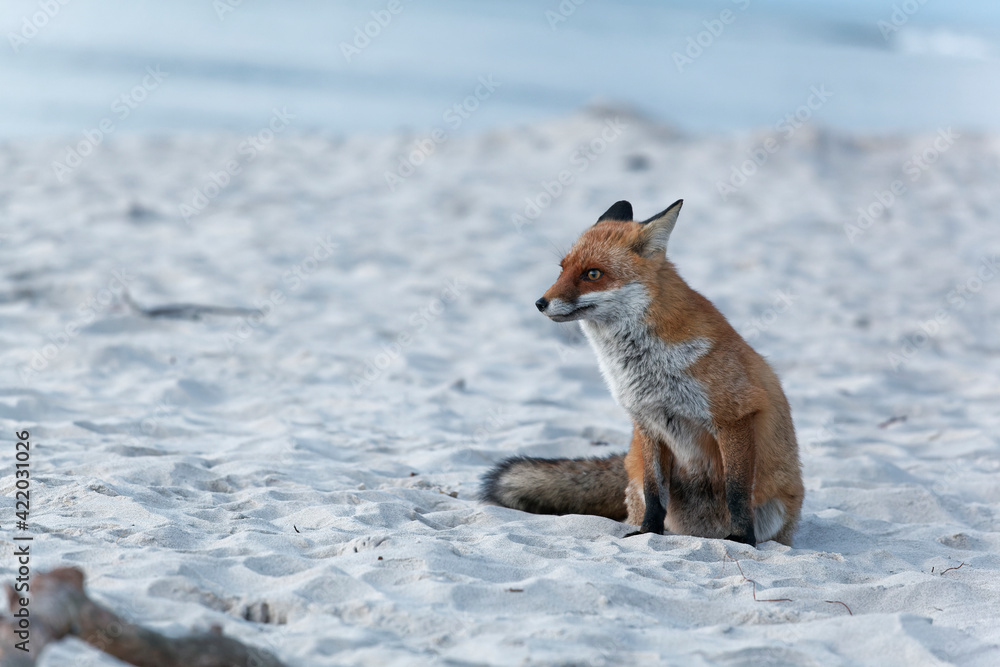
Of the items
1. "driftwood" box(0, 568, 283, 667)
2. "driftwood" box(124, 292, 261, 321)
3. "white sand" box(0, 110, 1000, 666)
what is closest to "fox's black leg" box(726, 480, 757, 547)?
"white sand" box(0, 110, 1000, 666)

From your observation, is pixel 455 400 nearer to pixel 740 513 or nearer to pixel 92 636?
pixel 740 513

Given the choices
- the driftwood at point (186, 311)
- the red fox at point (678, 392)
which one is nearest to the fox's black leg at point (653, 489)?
the red fox at point (678, 392)

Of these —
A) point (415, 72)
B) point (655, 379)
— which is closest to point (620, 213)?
point (655, 379)

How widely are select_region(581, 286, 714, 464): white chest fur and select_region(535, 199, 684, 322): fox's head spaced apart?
64mm

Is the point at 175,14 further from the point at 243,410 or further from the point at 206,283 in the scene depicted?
the point at 243,410

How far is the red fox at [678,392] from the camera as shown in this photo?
13.8ft

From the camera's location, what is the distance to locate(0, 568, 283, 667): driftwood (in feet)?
7.64

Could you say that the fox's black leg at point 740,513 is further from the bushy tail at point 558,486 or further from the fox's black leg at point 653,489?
the bushy tail at point 558,486

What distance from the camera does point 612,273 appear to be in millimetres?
4273

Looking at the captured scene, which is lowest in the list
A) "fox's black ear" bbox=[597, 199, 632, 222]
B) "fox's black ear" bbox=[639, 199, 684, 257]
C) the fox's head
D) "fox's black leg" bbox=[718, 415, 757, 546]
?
"fox's black leg" bbox=[718, 415, 757, 546]

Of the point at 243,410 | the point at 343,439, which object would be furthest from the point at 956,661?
the point at 243,410

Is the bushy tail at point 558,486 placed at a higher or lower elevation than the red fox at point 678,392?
lower

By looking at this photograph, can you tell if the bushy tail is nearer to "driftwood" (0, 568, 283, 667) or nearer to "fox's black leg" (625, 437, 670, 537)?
"fox's black leg" (625, 437, 670, 537)

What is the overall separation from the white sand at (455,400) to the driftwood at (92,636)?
126 millimetres
